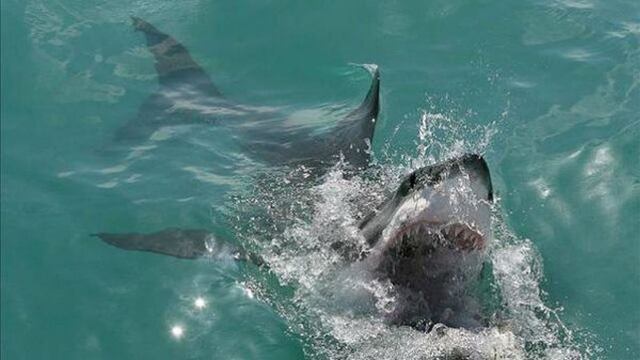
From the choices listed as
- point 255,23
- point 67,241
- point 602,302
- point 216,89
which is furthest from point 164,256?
point 255,23

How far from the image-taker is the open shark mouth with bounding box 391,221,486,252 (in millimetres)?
3734

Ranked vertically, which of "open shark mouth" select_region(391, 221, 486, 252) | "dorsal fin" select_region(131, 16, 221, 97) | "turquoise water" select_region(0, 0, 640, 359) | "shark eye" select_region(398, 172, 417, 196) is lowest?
"turquoise water" select_region(0, 0, 640, 359)

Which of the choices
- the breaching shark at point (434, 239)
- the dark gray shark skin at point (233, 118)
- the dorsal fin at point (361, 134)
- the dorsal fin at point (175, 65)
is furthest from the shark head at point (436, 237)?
the dorsal fin at point (175, 65)

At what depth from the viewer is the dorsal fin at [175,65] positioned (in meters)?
6.52

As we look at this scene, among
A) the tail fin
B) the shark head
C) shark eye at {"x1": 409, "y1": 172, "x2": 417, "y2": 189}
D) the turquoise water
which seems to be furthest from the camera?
the tail fin

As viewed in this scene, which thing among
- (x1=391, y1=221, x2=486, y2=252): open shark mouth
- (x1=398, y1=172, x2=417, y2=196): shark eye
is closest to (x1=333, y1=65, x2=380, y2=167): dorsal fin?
(x1=398, y1=172, x2=417, y2=196): shark eye

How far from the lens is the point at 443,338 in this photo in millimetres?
3814

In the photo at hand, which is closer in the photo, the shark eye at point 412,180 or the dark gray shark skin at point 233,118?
the shark eye at point 412,180

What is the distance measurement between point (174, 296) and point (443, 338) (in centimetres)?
161

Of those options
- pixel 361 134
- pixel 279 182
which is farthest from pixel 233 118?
pixel 361 134

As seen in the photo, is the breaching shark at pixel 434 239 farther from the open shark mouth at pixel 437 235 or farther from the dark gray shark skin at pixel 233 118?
the dark gray shark skin at pixel 233 118

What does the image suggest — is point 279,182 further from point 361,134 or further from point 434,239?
point 434,239

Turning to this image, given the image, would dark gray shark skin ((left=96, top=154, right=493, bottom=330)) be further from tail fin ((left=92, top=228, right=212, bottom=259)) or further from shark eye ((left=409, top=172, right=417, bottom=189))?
tail fin ((left=92, top=228, right=212, bottom=259))

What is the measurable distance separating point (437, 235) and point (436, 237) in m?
0.01
